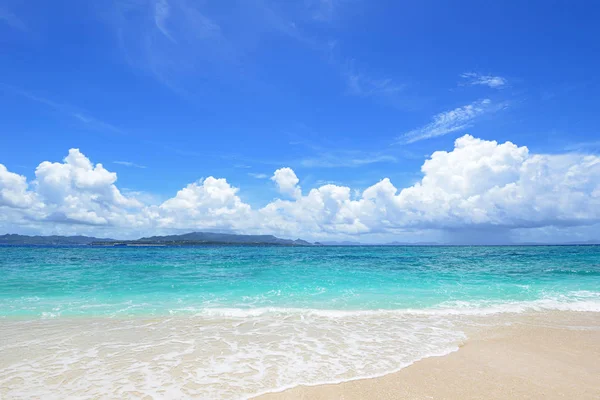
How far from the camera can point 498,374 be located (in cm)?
655

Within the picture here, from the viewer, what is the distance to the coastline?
5.75m

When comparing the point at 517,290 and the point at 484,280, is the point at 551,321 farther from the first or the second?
the point at 484,280

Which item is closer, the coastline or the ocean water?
the coastline

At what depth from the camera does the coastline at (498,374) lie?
18.9 ft

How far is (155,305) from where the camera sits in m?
13.5

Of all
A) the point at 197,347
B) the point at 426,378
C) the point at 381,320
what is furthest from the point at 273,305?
the point at 426,378

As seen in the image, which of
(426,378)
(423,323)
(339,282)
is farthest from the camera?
(339,282)

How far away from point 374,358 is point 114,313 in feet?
32.6

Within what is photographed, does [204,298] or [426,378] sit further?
[204,298]

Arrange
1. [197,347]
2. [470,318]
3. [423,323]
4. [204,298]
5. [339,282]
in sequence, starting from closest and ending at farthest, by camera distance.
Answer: [197,347], [423,323], [470,318], [204,298], [339,282]

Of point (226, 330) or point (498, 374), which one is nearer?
point (498, 374)

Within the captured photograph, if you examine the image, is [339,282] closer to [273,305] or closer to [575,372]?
[273,305]

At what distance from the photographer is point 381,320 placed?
Answer: 11.0m

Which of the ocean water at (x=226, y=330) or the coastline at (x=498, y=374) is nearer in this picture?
the coastline at (x=498, y=374)
